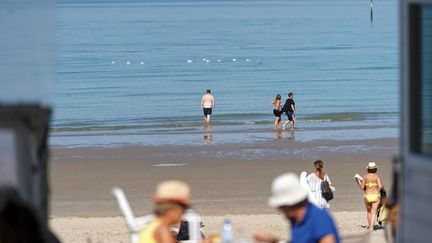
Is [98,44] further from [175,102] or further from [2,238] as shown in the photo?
[2,238]

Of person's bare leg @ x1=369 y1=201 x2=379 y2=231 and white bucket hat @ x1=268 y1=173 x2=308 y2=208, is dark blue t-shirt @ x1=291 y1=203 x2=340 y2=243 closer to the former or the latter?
white bucket hat @ x1=268 y1=173 x2=308 y2=208

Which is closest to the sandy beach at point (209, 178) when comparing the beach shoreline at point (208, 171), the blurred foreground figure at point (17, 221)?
the beach shoreline at point (208, 171)

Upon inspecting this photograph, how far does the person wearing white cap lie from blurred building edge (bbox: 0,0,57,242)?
1.29 meters

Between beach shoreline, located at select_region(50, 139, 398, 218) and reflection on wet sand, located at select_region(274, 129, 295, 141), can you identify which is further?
reflection on wet sand, located at select_region(274, 129, 295, 141)

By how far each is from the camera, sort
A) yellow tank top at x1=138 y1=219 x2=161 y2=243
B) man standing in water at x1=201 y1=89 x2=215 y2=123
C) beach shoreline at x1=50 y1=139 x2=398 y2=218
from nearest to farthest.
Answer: yellow tank top at x1=138 y1=219 x2=161 y2=243 < beach shoreline at x1=50 y1=139 x2=398 y2=218 < man standing in water at x1=201 y1=89 x2=215 y2=123

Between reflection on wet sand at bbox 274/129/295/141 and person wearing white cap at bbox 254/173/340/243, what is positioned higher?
person wearing white cap at bbox 254/173/340/243

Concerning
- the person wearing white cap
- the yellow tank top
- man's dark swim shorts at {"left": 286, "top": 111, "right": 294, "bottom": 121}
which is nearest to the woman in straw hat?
the yellow tank top

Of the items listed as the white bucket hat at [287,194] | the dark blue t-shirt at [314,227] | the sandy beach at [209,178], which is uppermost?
the white bucket hat at [287,194]

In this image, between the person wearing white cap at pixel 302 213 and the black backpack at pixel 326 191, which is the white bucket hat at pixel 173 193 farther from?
the black backpack at pixel 326 191

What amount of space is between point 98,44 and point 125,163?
198 ft

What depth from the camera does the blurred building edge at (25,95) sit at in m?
6.03

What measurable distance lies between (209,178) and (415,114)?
1436cm

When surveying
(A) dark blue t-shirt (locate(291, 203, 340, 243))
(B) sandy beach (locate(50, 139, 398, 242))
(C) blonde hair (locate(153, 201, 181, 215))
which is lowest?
(B) sandy beach (locate(50, 139, 398, 242))

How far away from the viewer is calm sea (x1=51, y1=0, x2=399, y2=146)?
100 ft
